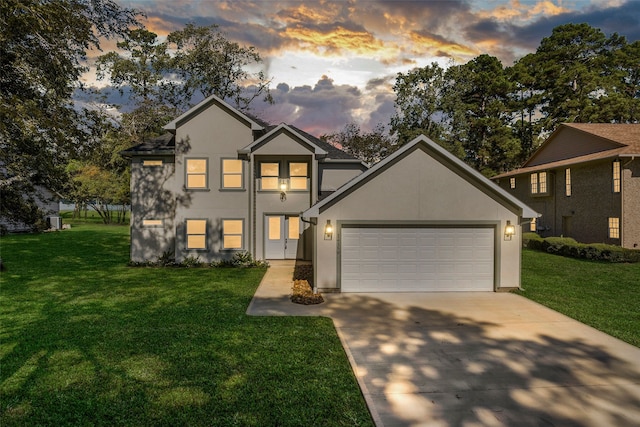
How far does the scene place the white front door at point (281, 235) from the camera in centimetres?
1661

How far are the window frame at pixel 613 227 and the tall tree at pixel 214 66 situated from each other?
26.6 m

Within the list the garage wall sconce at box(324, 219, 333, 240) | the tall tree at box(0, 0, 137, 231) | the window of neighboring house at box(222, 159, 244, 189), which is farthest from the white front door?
the tall tree at box(0, 0, 137, 231)

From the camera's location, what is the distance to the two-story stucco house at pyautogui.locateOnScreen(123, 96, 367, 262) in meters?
15.7

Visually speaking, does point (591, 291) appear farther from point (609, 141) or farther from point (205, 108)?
point (205, 108)

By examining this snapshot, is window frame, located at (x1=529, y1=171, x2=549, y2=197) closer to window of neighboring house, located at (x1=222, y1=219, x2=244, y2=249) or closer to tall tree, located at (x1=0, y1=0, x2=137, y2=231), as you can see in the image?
window of neighboring house, located at (x1=222, y1=219, x2=244, y2=249)

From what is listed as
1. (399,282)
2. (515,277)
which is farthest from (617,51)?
(399,282)

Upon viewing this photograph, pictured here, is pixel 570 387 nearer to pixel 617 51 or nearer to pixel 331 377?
pixel 331 377

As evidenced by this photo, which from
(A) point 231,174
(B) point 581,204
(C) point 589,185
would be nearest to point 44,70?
(A) point 231,174

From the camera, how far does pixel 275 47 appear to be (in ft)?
71.8

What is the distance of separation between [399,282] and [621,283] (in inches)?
327

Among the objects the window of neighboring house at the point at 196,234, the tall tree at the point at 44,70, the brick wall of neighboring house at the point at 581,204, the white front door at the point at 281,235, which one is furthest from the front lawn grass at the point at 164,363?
the brick wall of neighboring house at the point at 581,204

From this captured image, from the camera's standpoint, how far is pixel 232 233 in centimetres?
1603

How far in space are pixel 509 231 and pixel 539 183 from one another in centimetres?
1789

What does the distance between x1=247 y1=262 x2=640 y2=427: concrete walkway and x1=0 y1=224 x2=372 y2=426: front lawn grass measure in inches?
23.7
